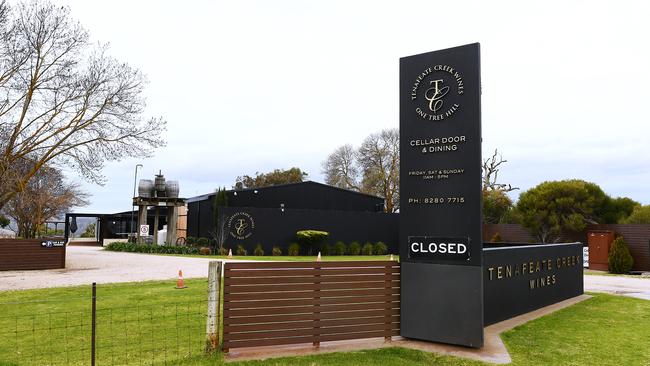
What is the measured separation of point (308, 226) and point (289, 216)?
4.71ft

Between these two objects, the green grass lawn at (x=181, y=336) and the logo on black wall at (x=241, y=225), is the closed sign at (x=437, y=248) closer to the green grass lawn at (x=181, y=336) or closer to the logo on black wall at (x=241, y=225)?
the green grass lawn at (x=181, y=336)

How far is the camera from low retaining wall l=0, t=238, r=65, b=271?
18641 millimetres

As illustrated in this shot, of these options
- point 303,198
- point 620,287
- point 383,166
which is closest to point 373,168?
point 383,166

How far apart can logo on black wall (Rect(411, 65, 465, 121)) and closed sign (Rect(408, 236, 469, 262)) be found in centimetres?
179

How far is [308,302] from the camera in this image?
6707 mm

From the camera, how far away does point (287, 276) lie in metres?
6.62

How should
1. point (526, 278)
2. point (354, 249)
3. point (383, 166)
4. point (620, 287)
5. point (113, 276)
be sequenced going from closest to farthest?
1. point (526, 278)
2. point (620, 287)
3. point (113, 276)
4. point (354, 249)
5. point (383, 166)

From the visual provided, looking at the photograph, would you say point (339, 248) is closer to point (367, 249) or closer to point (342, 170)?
point (367, 249)

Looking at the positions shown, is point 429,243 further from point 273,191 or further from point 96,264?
point 273,191

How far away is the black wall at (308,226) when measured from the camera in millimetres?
29188

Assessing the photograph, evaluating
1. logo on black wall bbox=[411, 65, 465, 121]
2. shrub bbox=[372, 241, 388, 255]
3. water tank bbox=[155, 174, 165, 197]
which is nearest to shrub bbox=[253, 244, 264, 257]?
shrub bbox=[372, 241, 388, 255]

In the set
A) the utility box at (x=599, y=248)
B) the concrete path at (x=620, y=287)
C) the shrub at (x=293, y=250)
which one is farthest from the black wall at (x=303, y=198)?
the concrete path at (x=620, y=287)

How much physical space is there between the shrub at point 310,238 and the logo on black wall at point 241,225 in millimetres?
3027

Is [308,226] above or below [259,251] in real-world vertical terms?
above
